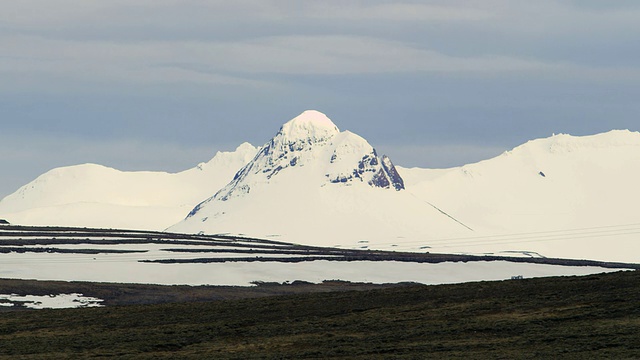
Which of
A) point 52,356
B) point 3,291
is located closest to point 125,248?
point 3,291

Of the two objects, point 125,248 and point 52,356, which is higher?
point 125,248

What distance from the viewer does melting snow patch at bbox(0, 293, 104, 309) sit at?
107188mm

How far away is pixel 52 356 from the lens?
5459 cm

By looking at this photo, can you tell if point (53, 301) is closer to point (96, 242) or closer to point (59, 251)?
point (59, 251)

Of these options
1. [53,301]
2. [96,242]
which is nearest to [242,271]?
[53,301]

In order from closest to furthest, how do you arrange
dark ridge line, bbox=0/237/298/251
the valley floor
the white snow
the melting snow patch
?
1. the valley floor
2. the melting snow patch
3. the white snow
4. dark ridge line, bbox=0/237/298/251

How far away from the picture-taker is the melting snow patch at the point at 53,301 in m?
107

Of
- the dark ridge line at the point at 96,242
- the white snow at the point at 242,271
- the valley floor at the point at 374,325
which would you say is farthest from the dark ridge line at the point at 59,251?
the valley floor at the point at 374,325

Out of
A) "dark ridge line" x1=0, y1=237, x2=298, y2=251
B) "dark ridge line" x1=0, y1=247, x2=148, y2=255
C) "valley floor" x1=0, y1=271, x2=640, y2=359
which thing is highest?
"dark ridge line" x1=0, y1=237, x2=298, y2=251

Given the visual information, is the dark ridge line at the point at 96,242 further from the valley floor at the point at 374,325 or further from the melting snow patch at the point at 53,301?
the valley floor at the point at 374,325

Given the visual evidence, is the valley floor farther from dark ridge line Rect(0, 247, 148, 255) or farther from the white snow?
dark ridge line Rect(0, 247, 148, 255)

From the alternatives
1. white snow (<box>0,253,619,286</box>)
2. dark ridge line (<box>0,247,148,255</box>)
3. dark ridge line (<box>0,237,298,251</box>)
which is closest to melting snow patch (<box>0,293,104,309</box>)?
white snow (<box>0,253,619,286</box>)

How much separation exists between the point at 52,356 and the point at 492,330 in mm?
18311

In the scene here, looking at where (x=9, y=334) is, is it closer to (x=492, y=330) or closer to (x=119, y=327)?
(x=119, y=327)
